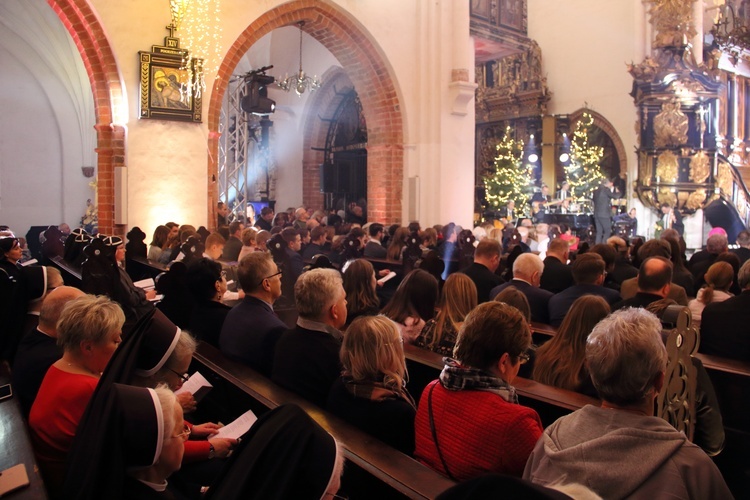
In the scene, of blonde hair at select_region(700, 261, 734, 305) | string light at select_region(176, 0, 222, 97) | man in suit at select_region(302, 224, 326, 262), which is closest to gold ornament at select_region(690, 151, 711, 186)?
man in suit at select_region(302, 224, 326, 262)

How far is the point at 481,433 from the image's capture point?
244 centimetres

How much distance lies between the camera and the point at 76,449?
7.14 ft

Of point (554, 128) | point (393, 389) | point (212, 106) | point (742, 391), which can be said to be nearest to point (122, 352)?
point (393, 389)

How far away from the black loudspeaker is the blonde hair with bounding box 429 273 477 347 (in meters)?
Result: 15.2

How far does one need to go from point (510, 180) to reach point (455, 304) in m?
18.1

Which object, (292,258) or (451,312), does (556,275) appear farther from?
(451,312)

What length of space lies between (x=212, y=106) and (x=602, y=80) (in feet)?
44.2

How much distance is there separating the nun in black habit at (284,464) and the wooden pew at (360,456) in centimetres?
58

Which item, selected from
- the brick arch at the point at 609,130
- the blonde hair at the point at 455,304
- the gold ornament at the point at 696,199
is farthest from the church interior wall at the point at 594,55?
the blonde hair at the point at 455,304

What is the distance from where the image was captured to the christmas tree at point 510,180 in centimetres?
2169

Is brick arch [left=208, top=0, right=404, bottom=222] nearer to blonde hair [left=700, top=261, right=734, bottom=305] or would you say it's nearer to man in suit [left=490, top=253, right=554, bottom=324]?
man in suit [left=490, top=253, right=554, bottom=324]

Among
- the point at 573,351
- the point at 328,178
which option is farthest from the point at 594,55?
the point at 573,351

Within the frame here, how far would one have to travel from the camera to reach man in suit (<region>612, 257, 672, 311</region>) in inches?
190

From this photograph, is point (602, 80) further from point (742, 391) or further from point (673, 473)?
point (673, 473)
